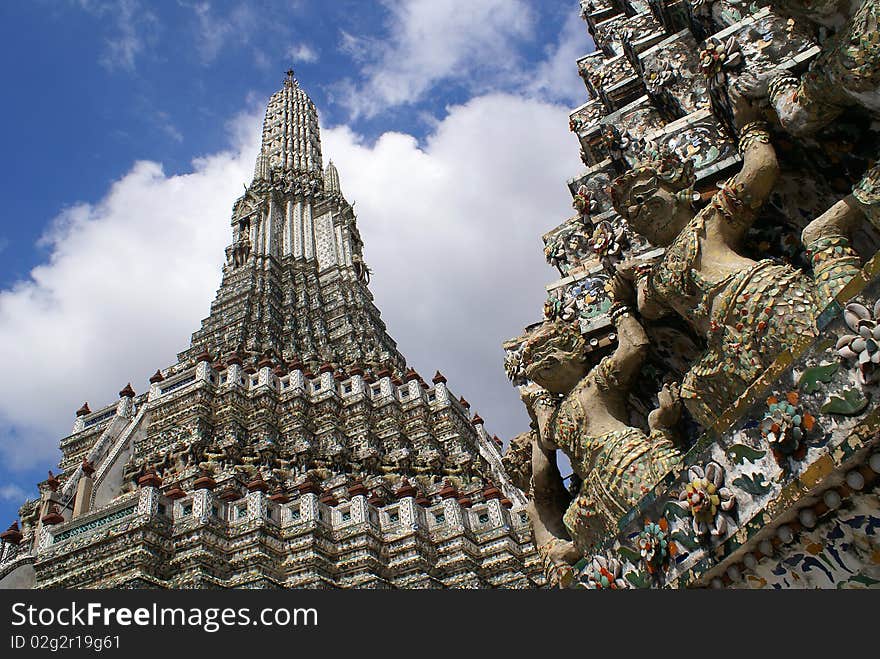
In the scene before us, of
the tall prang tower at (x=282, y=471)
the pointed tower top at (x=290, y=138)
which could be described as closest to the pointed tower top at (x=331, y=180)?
the pointed tower top at (x=290, y=138)

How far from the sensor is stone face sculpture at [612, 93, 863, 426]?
334 cm

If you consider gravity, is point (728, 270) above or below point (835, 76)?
below

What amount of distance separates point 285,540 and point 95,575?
3.79m

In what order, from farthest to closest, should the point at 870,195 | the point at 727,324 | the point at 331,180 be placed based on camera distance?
the point at 331,180
the point at 727,324
the point at 870,195

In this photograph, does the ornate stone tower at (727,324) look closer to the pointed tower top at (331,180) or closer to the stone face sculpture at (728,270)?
the stone face sculpture at (728,270)

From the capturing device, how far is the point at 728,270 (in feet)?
12.4

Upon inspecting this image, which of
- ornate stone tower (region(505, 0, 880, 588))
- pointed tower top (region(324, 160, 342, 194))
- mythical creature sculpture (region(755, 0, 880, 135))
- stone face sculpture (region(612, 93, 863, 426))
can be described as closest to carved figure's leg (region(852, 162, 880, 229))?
ornate stone tower (region(505, 0, 880, 588))

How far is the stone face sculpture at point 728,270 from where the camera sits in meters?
3.34

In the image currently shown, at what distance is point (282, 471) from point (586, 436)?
1569cm

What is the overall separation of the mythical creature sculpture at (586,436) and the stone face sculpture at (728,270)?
1.02 ft

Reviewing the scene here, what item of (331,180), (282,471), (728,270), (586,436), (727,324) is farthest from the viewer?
(331,180)

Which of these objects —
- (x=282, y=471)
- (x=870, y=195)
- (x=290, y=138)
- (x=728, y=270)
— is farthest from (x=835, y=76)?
(x=290, y=138)

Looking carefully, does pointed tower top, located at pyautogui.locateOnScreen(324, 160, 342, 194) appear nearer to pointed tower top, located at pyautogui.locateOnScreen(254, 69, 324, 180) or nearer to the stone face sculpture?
pointed tower top, located at pyautogui.locateOnScreen(254, 69, 324, 180)

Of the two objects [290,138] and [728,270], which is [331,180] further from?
[728,270]
